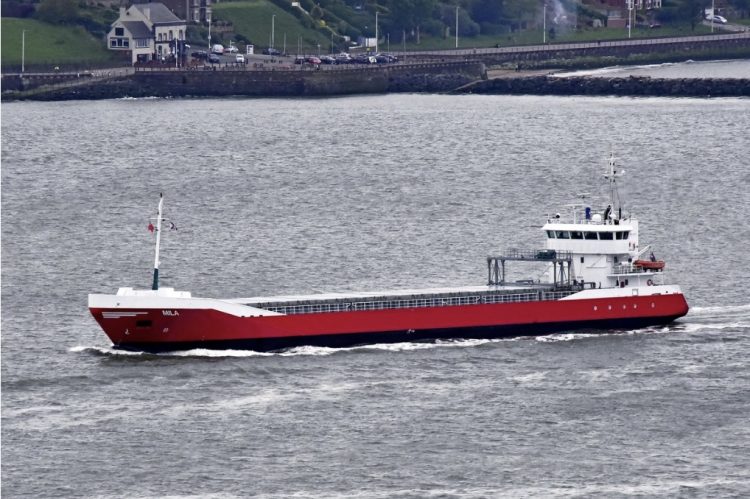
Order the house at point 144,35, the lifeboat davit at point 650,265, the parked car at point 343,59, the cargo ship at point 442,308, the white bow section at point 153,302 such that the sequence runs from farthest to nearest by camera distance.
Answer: the parked car at point 343,59 → the house at point 144,35 → the lifeboat davit at point 650,265 → the cargo ship at point 442,308 → the white bow section at point 153,302

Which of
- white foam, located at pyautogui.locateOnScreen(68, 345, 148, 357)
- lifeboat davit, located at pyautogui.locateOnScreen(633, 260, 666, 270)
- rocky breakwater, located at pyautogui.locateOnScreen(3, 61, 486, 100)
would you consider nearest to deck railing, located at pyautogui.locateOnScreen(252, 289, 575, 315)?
lifeboat davit, located at pyautogui.locateOnScreen(633, 260, 666, 270)

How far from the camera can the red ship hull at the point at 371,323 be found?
230ft

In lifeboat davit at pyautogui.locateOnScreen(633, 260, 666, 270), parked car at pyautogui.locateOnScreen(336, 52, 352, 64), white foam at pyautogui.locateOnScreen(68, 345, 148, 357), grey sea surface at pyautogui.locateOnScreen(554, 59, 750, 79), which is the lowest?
white foam at pyautogui.locateOnScreen(68, 345, 148, 357)

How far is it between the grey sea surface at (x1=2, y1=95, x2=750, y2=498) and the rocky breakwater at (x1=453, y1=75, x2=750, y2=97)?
22669mm

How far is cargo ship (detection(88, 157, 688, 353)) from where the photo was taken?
70188mm

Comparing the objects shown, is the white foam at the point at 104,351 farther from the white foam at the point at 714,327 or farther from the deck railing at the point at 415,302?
the white foam at the point at 714,327

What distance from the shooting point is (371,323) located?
238 feet

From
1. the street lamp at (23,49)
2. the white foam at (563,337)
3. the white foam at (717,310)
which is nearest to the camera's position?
the white foam at (563,337)

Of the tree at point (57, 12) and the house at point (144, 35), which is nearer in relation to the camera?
the house at point (144, 35)

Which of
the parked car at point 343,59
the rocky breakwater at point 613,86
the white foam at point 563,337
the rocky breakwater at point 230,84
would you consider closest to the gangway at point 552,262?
the white foam at point 563,337

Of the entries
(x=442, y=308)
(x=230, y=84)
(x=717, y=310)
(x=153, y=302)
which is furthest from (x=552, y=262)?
(x=230, y=84)

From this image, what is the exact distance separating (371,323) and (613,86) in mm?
107863

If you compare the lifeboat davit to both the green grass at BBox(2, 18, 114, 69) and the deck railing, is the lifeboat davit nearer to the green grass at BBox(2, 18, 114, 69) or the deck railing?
the deck railing

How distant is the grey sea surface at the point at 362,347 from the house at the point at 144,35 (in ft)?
120
